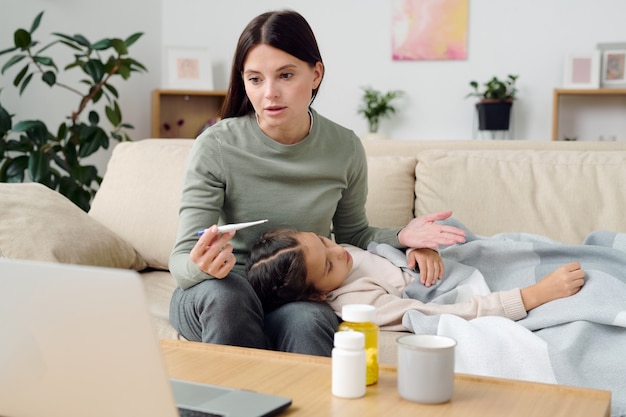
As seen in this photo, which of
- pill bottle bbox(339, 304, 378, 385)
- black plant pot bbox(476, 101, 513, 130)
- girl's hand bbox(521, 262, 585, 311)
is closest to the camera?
pill bottle bbox(339, 304, 378, 385)

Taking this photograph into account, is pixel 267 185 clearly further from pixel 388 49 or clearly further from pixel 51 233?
pixel 388 49

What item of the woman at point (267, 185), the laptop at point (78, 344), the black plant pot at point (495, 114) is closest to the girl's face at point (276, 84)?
the woman at point (267, 185)

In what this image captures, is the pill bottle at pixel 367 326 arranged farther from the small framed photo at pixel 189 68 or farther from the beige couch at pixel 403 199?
the small framed photo at pixel 189 68

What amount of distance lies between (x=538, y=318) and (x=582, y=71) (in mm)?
2924

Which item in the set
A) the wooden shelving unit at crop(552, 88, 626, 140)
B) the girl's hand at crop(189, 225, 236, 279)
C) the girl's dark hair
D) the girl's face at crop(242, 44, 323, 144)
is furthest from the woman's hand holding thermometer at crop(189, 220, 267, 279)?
the wooden shelving unit at crop(552, 88, 626, 140)

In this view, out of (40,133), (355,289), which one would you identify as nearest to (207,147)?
(355,289)

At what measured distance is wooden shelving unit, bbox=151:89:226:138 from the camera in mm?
4668

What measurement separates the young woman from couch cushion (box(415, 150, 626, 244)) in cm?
38

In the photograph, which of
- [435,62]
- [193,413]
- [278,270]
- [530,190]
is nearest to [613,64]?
[435,62]

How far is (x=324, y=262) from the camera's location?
1697mm

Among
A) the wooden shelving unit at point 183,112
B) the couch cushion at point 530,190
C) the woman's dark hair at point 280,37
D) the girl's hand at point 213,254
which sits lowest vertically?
the girl's hand at point 213,254

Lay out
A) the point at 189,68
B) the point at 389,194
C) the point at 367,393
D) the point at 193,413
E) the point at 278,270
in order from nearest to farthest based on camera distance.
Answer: the point at 193,413 → the point at 367,393 → the point at 278,270 → the point at 389,194 → the point at 189,68

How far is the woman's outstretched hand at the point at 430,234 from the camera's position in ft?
5.71

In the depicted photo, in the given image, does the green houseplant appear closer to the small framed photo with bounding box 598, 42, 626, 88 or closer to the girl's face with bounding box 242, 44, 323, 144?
the girl's face with bounding box 242, 44, 323, 144
